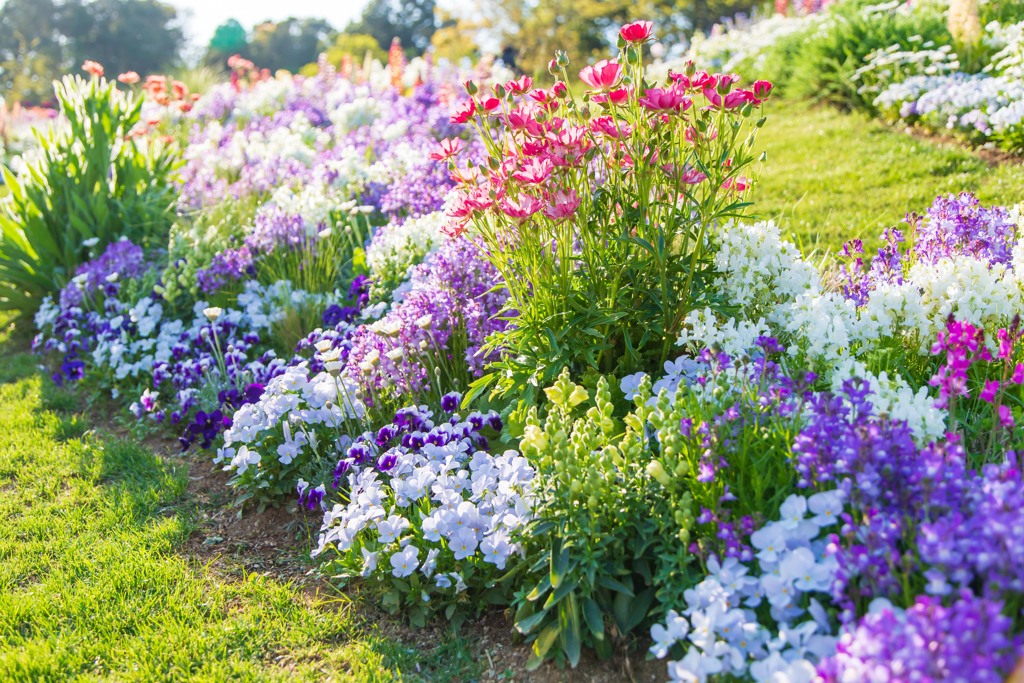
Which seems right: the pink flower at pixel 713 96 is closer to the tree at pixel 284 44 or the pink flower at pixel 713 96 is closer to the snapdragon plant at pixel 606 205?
the snapdragon plant at pixel 606 205

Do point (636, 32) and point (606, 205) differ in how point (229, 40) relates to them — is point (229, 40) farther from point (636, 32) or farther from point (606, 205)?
point (636, 32)

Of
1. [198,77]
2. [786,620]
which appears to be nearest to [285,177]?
[786,620]

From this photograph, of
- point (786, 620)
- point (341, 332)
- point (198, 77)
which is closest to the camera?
point (786, 620)

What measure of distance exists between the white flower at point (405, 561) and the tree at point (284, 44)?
1771 inches

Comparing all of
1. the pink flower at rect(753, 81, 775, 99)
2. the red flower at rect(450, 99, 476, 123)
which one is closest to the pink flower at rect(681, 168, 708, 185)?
the pink flower at rect(753, 81, 775, 99)

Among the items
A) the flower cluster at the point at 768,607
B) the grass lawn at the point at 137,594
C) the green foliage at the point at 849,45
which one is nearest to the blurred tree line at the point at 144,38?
the green foliage at the point at 849,45

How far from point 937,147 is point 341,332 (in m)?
4.67

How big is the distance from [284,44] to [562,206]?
155ft

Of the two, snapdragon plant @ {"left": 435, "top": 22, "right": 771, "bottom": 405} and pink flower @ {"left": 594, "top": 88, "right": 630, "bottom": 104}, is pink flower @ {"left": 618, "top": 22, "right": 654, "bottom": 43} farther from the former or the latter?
pink flower @ {"left": 594, "top": 88, "right": 630, "bottom": 104}

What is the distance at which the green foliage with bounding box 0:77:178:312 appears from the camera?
18.8ft

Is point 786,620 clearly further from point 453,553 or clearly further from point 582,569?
point 453,553

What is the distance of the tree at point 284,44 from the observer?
4419 centimetres

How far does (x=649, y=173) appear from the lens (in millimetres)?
2865

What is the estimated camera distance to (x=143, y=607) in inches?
110
